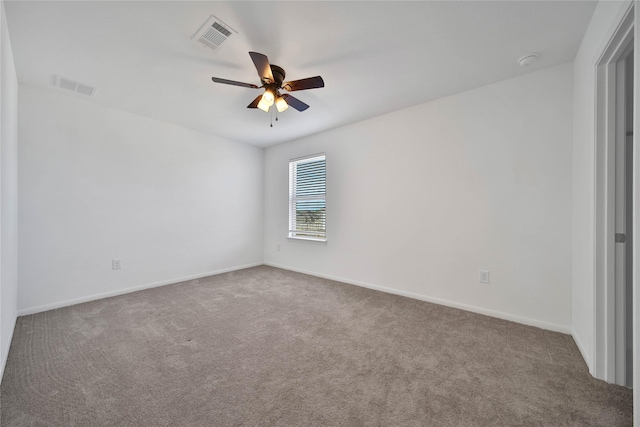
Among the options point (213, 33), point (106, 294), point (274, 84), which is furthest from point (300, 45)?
point (106, 294)

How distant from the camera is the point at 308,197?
4418mm

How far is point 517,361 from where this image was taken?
1.79m

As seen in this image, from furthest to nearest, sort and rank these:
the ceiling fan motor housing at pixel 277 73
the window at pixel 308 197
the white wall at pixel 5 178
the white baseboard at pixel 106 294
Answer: the window at pixel 308 197 < the white baseboard at pixel 106 294 < the ceiling fan motor housing at pixel 277 73 < the white wall at pixel 5 178

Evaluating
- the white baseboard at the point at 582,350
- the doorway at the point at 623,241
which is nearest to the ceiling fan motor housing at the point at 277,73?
→ the doorway at the point at 623,241

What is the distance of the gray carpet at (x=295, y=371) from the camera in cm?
133

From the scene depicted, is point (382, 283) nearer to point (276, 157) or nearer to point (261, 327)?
point (261, 327)

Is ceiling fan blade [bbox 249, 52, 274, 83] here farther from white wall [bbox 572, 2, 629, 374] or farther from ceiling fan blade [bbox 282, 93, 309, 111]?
white wall [bbox 572, 2, 629, 374]

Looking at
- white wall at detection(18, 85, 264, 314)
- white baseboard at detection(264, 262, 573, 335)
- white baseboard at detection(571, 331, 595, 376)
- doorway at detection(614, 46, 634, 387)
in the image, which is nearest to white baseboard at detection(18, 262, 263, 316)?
white wall at detection(18, 85, 264, 314)

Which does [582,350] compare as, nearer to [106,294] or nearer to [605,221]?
[605,221]

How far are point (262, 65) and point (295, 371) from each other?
2.29 meters

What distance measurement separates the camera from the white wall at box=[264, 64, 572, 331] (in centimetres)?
228

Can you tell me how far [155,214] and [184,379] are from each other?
2751 mm

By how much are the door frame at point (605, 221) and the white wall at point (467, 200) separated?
68 cm

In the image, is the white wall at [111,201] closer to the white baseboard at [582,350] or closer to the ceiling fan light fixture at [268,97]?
the ceiling fan light fixture at [268,97]
